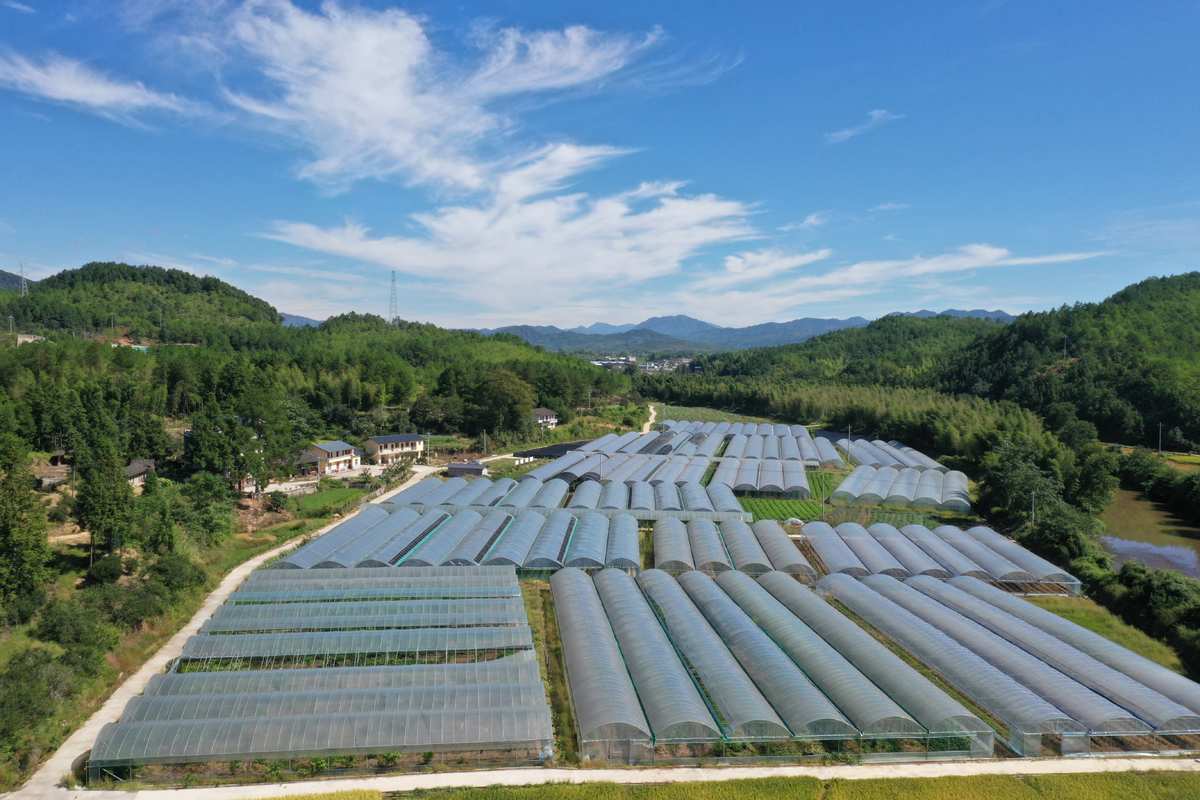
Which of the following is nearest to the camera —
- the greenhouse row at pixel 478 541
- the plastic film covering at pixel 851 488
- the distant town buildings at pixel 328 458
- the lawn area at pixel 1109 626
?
the lawn area at pixel 1109 626

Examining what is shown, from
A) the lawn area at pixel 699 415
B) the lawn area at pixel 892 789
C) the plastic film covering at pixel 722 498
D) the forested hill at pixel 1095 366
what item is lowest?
the lawn area at pixel 892 789

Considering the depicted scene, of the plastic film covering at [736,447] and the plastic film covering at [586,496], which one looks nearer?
the plastic film covering at [586,496]

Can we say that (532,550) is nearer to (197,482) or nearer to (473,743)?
(473,743)

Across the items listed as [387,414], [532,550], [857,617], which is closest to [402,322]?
[387,414]

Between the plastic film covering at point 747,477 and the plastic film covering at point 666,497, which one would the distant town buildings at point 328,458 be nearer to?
the plastic film covering at point 666,497

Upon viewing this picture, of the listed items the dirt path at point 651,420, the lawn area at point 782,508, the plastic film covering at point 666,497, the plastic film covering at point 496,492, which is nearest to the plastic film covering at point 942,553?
the lawn area at point 782,508

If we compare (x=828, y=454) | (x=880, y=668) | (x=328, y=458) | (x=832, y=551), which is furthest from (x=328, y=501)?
(x=828, y=454)

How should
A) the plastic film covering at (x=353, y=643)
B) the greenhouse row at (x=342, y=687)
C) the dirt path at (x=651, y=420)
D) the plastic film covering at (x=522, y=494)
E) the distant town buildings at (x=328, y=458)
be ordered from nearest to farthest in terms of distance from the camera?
the greenhouse row at (x=342, y=687), the plastic film covering at (x=353, y=643), the plastic film covering at (x=522, y=494), the distant town buildings at (x=328, y=458), the dirt path at (x=651, y=420)
